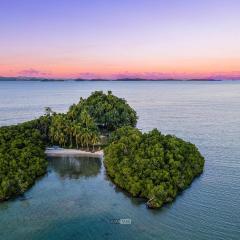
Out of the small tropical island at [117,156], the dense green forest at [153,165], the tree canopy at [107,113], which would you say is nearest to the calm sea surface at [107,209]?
the dense green forest at [153,165]

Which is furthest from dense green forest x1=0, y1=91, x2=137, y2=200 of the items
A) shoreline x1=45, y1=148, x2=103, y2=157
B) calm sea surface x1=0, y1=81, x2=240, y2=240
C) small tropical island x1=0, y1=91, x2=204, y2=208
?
calm sea surface x1=0, y1=81, x2=240, y2=240

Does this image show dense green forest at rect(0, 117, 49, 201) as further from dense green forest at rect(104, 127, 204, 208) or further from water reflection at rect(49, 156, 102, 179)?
dense green forest at rect(104, 127, 204, 208)

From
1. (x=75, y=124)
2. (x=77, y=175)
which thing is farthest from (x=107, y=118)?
(x=77, y=175)

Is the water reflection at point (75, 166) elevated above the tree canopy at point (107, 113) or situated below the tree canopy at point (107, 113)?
below

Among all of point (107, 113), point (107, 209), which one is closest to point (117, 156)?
point (107, 209)

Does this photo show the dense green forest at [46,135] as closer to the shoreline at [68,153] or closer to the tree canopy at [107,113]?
the tree canopy at [107,113]

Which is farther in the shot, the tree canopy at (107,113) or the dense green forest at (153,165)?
the tree canopy at (107,113)
